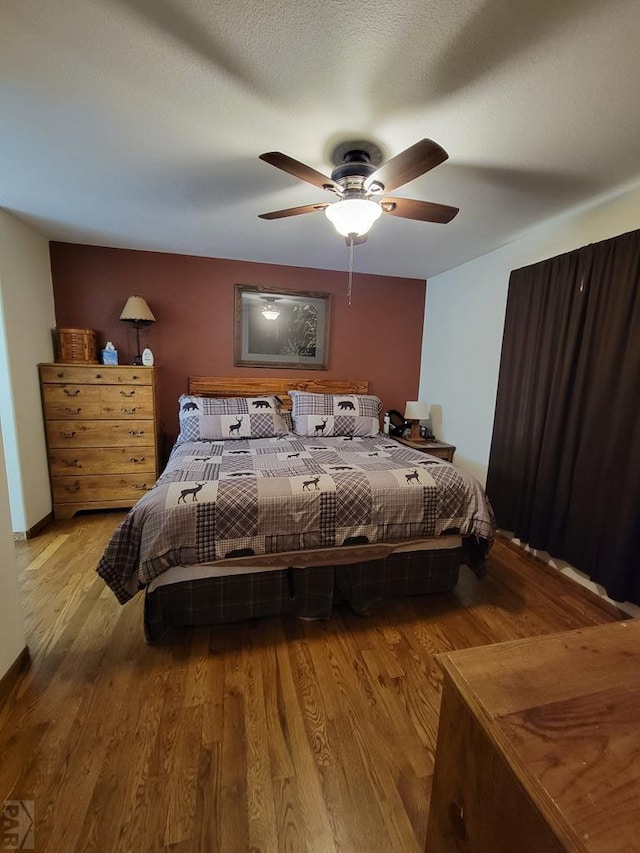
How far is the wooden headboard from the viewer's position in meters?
3.52

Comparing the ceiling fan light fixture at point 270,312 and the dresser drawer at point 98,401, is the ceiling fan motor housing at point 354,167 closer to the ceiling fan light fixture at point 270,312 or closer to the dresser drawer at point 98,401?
the ceiling fan light fixture at point 270,312

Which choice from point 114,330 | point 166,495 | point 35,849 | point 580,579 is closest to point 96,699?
point 35,849

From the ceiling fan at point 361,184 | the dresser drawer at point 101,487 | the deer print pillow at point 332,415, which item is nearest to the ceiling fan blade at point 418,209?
the ceiling fan at point 361,184

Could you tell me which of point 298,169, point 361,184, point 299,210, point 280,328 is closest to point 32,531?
point 280,328

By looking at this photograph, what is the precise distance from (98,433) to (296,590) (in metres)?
2.20

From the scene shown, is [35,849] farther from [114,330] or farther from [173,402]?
[114,330]

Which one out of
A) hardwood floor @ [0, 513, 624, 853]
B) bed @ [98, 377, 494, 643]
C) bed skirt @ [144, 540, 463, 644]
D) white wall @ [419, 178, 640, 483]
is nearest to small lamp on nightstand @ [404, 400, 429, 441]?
white wall @ [419, 178, 640, 483]

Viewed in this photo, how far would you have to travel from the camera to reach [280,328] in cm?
362

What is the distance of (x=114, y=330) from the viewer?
3.31m

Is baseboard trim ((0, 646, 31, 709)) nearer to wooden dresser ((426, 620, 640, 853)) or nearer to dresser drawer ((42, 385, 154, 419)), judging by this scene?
wooden dresser ((426, 620, 640, 853))

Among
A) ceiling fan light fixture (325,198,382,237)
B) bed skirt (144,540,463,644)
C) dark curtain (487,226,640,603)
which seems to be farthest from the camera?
dark curtain (487,226,640,603)

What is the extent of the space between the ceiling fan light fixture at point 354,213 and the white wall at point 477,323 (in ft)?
4.74

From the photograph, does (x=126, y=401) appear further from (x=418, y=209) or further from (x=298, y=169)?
(x=418, y=209)

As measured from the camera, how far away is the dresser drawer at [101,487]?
117 inches
